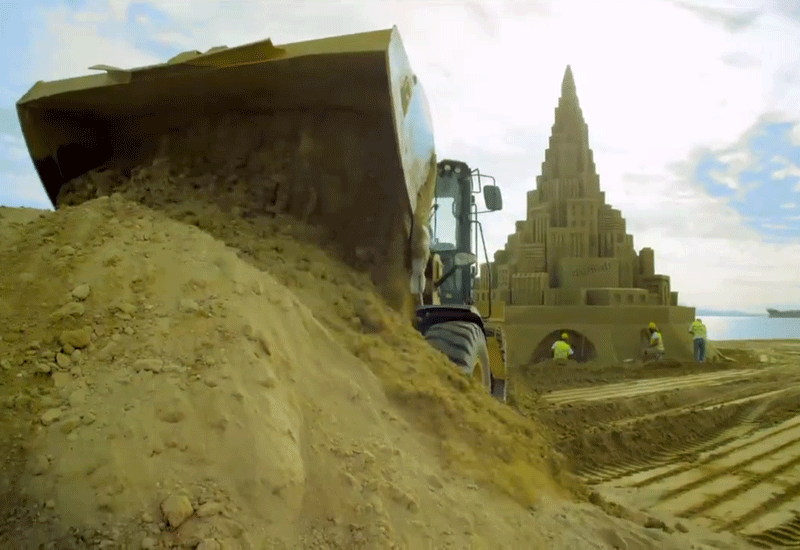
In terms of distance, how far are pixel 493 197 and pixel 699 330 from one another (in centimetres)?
1444

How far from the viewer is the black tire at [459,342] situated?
4.52m

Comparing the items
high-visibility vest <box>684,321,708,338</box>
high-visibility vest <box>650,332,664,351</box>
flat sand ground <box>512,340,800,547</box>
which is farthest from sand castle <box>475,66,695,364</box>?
flat sand ground <box>512,340,800,547</box>

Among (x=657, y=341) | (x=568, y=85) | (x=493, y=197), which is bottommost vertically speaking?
(x=657, y=341)

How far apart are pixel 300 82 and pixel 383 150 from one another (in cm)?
69

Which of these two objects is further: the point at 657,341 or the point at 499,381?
the point at 657,341

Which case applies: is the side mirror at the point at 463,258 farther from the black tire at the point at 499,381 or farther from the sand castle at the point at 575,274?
the sand castle at the point at 575,274

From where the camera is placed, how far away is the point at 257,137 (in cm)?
436

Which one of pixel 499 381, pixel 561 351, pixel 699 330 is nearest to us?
pixel 499 381

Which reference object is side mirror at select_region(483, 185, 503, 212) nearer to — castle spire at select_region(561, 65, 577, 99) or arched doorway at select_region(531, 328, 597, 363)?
arched doorway at select_region(531, 328, 597, 363)

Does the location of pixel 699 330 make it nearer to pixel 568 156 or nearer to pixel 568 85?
pixel 568 156

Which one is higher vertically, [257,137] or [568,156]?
[568,156]

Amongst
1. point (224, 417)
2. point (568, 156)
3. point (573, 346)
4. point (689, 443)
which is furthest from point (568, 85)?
point (224, 417)

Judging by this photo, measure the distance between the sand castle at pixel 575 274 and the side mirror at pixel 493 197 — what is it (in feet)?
37.8

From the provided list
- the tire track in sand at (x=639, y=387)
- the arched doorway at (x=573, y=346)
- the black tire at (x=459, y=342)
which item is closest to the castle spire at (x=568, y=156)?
the arched doorway at (x=573, y=346)
